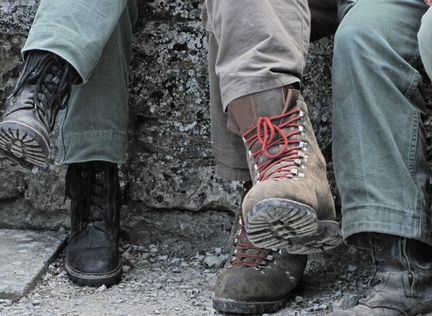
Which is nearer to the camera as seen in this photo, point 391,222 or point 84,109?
point 391,222

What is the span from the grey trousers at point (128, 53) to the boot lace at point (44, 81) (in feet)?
0.10

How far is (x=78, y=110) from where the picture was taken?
244 cm

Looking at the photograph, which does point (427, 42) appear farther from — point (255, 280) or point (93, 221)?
point (93, 221)

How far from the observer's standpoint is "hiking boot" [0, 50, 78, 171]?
6.77 feet

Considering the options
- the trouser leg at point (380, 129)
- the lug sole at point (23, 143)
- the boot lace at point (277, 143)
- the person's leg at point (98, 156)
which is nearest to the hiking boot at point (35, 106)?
the lug sole at point (23, 143)

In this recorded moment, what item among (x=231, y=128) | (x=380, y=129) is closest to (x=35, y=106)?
(x=231, y=128)

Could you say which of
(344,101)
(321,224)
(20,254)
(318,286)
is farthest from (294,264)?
(20,254)

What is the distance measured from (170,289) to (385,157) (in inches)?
30.1

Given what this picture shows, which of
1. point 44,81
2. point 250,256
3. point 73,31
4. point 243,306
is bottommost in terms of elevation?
point 243,306

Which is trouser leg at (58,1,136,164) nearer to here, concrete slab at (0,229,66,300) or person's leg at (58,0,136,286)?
person's leg at (58,0,136,286)

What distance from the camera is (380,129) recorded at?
2029 mm

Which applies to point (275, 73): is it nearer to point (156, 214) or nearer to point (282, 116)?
point (282, 116)

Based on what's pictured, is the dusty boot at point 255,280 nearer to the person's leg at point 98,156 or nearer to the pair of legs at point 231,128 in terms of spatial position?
the pair of legs at point 231,128

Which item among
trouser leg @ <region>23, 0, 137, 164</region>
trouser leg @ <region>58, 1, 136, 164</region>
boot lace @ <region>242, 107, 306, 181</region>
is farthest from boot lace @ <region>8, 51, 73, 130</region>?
boot lace @ <region>242, 107, 306, 181</region>
